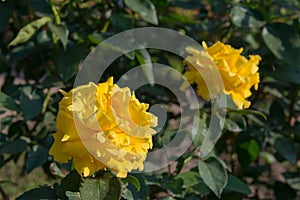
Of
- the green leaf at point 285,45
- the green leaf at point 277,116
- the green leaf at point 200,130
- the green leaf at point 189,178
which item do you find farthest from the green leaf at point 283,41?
the green leaf at point 189,178

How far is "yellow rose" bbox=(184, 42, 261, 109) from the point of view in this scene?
135cm

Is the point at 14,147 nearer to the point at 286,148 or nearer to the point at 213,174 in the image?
the point at 213,174

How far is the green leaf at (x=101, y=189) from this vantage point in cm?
101

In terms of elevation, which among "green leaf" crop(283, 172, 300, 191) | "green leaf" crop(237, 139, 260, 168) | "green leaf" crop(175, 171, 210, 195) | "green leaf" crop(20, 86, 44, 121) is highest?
"green leaf" crop(20, 86, 44, 121)

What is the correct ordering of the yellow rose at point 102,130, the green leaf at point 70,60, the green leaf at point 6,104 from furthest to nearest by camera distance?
1. the green leaf at point 70,60
2. the green leaf at point 6,104
3. the yellow rose at point 102,130

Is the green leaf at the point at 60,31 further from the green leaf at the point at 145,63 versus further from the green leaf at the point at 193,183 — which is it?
the green leaf at the point at 193,183

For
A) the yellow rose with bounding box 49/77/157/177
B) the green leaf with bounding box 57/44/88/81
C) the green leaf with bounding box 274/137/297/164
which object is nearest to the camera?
the yellow rose with bounding box 49/77/157/177

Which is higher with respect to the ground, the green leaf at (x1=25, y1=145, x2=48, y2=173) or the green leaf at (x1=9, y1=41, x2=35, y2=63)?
the green leaf at (x1=9, y1=41, x2=35, y2=63)

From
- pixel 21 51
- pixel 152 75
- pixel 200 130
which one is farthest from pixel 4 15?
pixel 200 130

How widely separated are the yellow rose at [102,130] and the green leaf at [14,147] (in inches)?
20.0

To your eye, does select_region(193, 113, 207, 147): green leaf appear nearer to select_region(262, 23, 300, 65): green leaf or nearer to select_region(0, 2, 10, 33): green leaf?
select_region(262, 23, 300, 65): green leaf

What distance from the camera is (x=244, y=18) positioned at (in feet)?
5.32

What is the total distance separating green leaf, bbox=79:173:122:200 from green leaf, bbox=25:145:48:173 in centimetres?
51

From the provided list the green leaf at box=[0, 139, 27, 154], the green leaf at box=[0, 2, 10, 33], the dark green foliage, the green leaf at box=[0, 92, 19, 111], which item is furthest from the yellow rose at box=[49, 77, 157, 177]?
the green leaf at box=[0, 2, 10, 33]
